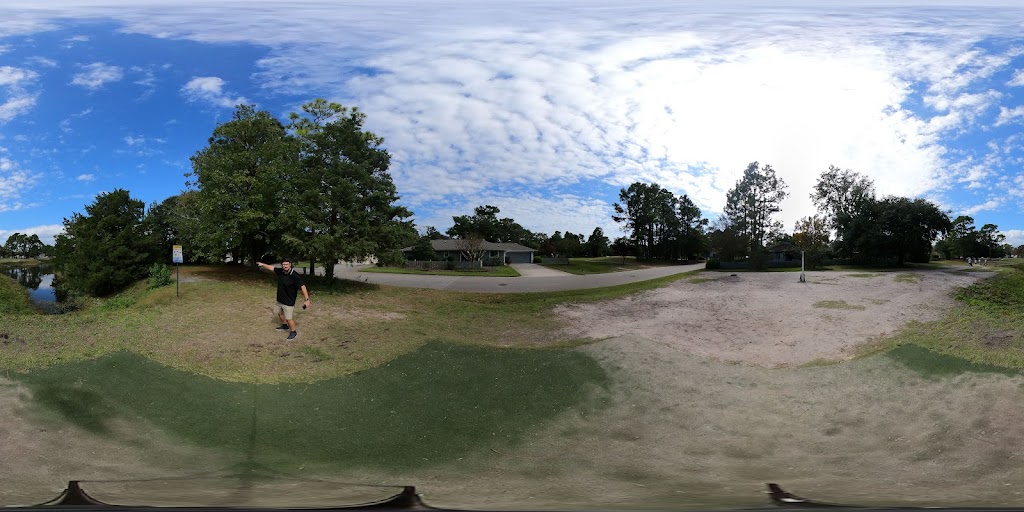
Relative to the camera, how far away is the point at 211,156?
11.1 metres

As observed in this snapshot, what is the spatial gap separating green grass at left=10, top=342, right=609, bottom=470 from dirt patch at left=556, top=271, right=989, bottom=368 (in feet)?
5.52

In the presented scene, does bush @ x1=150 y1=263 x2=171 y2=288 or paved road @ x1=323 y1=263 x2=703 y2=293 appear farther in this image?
bush @ x1=150 y1=263 x2=171 y2=288

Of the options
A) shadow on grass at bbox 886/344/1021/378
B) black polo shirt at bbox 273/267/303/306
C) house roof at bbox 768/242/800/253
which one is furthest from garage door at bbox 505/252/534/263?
shadow on grass at bbox 886/344/1021/378

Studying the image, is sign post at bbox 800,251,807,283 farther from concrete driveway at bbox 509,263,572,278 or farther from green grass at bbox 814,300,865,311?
concrete driveway at bbox 509,263,572,278

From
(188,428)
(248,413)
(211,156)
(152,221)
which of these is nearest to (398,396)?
(248,413)

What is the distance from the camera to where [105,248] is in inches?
362

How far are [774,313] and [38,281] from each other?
16.9 m

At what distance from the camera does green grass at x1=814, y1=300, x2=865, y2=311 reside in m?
6.72

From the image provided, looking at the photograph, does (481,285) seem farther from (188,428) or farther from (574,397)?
(188,428)

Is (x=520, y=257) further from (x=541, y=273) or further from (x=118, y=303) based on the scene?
(x=118, y=303)

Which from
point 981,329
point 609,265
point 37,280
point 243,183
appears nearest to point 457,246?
point 243,183

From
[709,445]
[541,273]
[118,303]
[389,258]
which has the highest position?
[389,258]

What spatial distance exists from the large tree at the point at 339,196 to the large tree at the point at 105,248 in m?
3.43

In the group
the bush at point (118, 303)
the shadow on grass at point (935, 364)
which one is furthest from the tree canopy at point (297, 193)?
the shadow on grass at point (935, 364)
